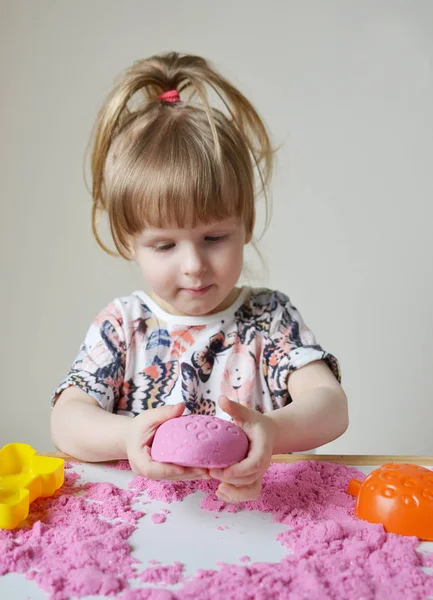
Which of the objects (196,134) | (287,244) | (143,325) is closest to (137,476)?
(143,325)

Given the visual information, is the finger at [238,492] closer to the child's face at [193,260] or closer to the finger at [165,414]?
the finger at [165,414]

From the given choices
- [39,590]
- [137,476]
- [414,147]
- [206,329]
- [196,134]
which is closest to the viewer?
[39,590]

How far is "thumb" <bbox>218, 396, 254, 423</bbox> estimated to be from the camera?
0.55 metres

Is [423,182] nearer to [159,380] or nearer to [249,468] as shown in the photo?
[159,380]

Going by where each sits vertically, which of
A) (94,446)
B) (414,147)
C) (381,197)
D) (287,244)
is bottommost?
(94,446)

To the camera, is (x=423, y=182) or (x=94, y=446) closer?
(x=94, y=446)

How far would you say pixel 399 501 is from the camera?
564 millimetres

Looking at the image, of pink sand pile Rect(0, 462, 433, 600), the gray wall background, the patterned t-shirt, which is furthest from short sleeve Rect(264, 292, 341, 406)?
the gray wall background

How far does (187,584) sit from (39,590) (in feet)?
0.34

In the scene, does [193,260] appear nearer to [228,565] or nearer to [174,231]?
[174,231]

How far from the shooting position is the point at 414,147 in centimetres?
151

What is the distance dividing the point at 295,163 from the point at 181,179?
837 mm

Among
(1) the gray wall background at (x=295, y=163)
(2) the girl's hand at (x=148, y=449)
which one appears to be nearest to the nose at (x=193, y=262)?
(2) the girl's hand at (x=148, y=449)

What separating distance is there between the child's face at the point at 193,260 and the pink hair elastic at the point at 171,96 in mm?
186
